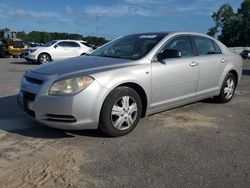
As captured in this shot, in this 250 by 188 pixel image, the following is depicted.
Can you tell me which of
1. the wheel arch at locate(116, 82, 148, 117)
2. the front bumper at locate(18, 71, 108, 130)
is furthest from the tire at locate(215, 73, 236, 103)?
the front bumper at locate(18, 71, 108, 130)

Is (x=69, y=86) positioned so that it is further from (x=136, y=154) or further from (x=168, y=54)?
(x=168, y=54)

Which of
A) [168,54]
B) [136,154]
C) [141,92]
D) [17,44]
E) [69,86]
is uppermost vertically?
[17,44]

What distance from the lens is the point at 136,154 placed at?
4.29 m

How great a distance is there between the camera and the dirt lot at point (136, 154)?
3.60 metres

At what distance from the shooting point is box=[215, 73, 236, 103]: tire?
7.16 metres

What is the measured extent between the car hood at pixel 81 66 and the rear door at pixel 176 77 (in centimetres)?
55

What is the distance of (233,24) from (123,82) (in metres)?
83.5

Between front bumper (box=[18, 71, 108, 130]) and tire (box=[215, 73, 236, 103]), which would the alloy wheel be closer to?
front bumper (box=[18, 71, 108, 130])

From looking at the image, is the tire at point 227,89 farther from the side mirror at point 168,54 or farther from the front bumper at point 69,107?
the front bumper at point 69,107

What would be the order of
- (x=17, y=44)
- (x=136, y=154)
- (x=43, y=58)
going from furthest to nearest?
(x=17, y=44) < (x=43, y=58) < (x=136, y=154)

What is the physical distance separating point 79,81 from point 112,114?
655mm

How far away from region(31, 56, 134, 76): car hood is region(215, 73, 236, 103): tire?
8.84 feet

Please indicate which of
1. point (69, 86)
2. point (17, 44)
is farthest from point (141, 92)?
point (17, 44)

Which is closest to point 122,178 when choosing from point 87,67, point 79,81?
point 79,81
